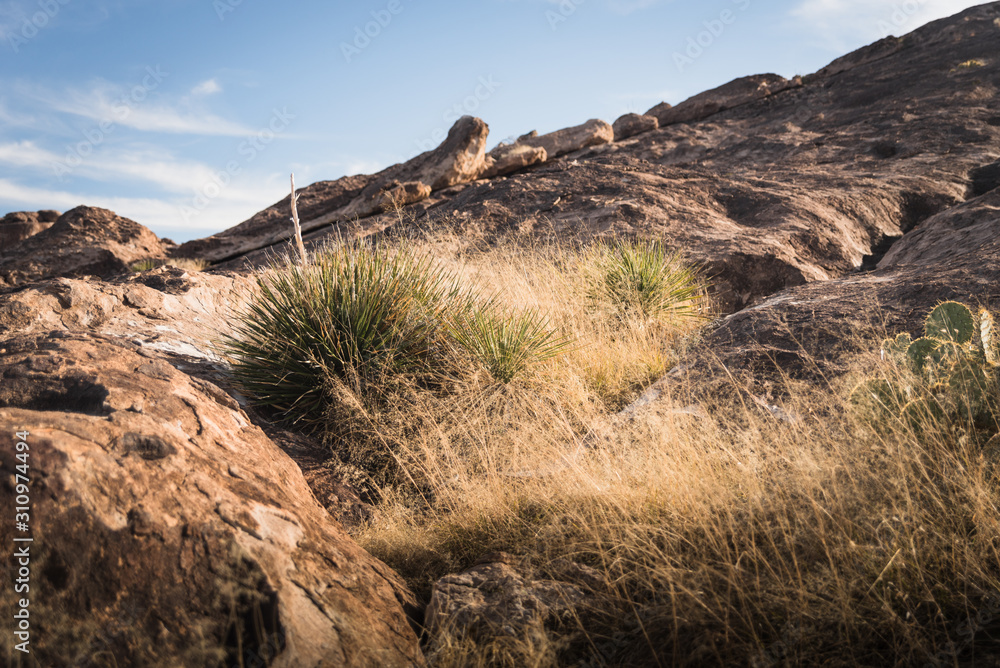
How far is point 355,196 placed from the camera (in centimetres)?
1498

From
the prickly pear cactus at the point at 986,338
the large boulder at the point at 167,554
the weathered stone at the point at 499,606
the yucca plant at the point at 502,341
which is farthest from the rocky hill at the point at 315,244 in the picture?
the yucca plant at the point at 502,341

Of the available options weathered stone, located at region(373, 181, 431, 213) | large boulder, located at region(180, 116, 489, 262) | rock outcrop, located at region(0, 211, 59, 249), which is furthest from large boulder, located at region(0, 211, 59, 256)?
weathered stone, located at region(373, 181, 431, 213)

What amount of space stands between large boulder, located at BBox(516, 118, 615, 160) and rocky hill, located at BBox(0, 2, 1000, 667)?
105 cm

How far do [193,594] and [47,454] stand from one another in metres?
0.72

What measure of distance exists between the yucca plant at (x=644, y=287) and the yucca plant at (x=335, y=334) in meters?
2.61

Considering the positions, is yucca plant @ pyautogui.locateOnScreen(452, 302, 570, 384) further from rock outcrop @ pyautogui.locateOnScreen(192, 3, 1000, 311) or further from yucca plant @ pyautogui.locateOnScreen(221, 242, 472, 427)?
rock outcrop @ pyautogui.locateOnScreen(192, 3, 1000, 311)

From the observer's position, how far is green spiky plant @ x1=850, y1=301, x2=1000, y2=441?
285 cm

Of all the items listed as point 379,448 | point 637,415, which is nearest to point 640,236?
point 637,415

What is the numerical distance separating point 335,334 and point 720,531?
10.2 feet

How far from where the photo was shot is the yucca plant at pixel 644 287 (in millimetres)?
6766

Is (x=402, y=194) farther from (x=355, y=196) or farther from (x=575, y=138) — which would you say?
(x=575, y=138)

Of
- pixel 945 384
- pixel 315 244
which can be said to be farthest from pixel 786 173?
pixel 945 384

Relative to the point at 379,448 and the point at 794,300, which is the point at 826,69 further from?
the point at 379,448

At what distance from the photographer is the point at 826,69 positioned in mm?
18141
